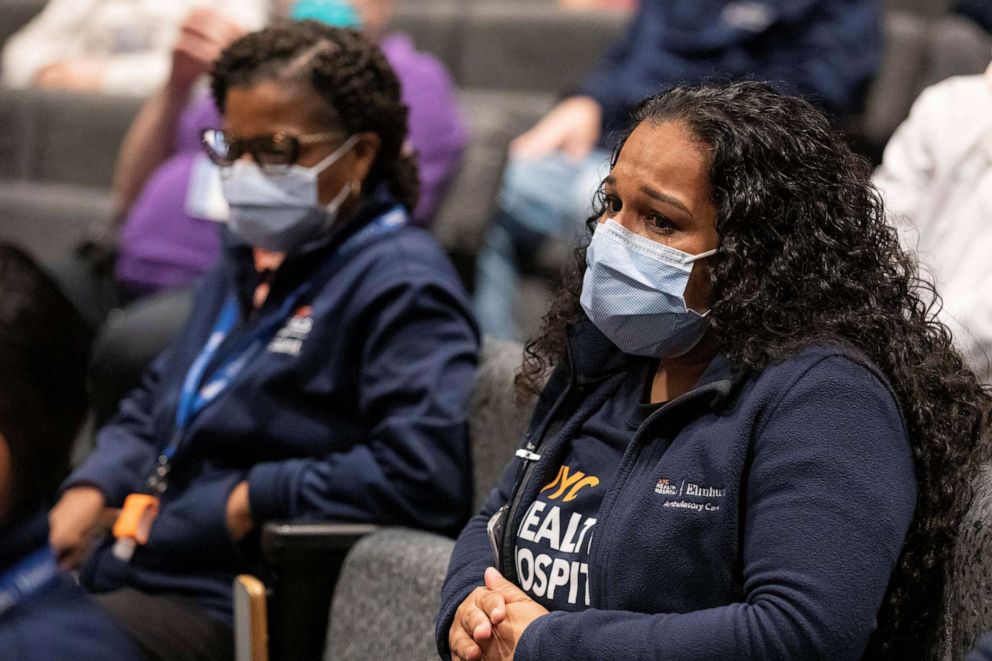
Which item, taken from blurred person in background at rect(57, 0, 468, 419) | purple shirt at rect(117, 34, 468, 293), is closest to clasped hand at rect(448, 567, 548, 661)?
blurred person in background at rect(57, 0, 468, 419)

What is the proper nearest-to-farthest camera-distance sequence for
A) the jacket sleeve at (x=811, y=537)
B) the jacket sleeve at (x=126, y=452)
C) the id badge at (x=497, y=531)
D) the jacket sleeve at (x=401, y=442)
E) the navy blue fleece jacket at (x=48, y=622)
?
the navy blue fleece jacket at (x=48, y=622) < the jacket sleeve at (x=811, y=537) < the id badge at (x=497, y=531) < the jacket sleeve at (x=401, y=442) < the jacket sleeve at (x=126, y=452)

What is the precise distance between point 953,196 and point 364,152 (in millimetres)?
872

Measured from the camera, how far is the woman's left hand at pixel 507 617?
4.11ft

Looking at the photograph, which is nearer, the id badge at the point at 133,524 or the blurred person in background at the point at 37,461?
the blurred person in background at the point at 37,461

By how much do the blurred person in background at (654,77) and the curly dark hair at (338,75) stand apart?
85cm

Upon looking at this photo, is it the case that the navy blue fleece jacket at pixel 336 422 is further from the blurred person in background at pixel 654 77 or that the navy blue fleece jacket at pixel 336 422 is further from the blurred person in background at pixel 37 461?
the blurred person in background at pixel 654 77

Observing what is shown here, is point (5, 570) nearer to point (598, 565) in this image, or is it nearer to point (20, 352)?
point (20, 352)

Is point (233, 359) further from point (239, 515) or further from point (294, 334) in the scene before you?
point (239, 515)

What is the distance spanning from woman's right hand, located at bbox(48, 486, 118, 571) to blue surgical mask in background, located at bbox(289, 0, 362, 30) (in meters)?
1.37

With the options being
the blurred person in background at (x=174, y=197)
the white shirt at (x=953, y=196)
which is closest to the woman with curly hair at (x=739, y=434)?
the white shirt at (x=953, y=196)

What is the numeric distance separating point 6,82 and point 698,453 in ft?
12.3

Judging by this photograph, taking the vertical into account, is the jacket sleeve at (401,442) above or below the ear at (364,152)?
below

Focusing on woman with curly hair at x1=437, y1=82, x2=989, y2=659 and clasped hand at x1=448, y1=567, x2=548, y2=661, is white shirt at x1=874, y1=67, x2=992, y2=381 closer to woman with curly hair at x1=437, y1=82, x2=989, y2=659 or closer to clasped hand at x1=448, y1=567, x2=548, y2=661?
woman with curly hair at x1=437, y1=82, x2=989, y2=659

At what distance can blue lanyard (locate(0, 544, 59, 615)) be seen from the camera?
3.15 ft
